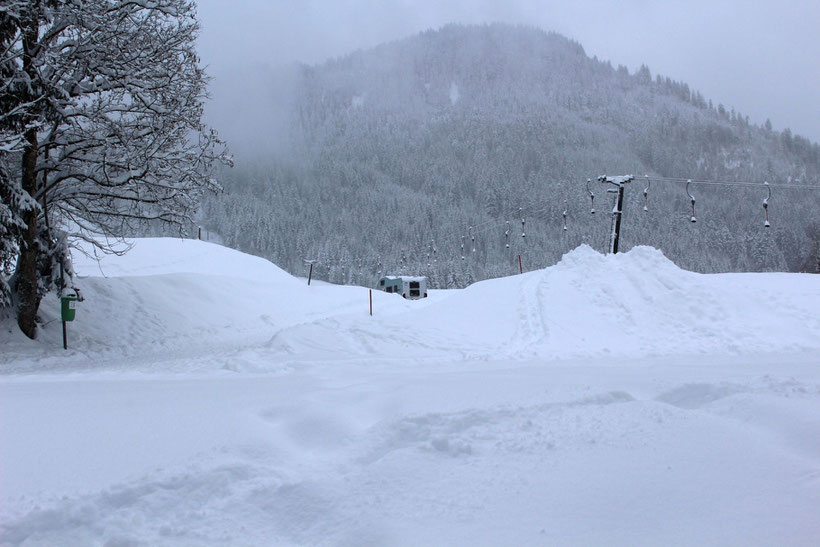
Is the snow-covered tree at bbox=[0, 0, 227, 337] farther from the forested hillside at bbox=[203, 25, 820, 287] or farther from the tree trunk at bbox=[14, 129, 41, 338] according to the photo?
the forested hillside at bbox=[203, 25, 820, 287]

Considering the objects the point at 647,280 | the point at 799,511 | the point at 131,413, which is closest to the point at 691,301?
the point at 647,280

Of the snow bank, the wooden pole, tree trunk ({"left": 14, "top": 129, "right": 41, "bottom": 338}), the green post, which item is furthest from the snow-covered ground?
the wooden pole

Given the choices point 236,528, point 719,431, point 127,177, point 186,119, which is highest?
point 186,119

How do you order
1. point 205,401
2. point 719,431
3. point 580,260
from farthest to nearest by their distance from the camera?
1. point 580,260
2. point 205,401
3. point 719,431

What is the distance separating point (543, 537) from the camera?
322 centimetres

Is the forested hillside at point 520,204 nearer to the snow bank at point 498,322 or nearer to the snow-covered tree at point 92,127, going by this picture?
the snow bank at point 498,322

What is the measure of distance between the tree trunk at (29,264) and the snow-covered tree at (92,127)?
26mm

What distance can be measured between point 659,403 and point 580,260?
1589 cm

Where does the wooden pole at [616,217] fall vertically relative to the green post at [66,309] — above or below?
above

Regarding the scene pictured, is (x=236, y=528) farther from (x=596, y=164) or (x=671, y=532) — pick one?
(x=596, y=164)

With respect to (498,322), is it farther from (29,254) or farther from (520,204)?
(520,204)

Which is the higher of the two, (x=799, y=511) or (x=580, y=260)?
(x=580, y=260)

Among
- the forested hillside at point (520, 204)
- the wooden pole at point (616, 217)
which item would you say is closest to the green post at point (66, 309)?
the forested hillside at point (520, 204)

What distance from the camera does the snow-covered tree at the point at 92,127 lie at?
1216cm
